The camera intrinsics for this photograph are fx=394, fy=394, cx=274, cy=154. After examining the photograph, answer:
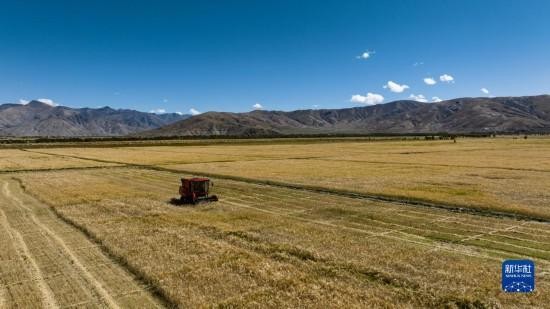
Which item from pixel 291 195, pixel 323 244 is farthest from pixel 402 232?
pixel 291 195

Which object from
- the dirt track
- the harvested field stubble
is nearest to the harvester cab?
the harvested field stubble

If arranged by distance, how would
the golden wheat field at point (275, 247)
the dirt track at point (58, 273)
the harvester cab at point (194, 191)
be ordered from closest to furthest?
1. the dirt track at point (58, 273)
2. the golden wheat field at point (275, 247)
3. the harvester cab at point (194, 191)

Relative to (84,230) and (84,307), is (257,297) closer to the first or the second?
(84,307)

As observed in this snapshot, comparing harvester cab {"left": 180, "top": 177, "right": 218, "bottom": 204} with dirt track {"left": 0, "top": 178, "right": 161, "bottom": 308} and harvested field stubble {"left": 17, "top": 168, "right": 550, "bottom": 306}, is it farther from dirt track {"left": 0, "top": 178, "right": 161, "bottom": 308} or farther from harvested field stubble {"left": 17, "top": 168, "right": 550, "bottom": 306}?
dirt track {"left": 0, "top": 178, "right": 161, "bottom": 308}

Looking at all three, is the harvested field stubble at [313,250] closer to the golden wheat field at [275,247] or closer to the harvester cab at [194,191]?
the golden wheat field at [275,247]

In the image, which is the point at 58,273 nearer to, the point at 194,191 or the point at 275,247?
the point at 275,247

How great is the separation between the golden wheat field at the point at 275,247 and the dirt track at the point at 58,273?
66 mm

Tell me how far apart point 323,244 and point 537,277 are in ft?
28.4

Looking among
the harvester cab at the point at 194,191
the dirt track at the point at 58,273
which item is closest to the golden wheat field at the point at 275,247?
the dirt track at the point at 58,273

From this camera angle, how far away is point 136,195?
34.4 m

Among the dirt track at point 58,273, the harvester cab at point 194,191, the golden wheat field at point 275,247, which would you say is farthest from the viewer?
the harvester cab at point 194,191

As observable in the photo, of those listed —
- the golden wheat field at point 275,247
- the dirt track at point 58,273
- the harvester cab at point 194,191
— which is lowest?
the dirt track at point 58,273

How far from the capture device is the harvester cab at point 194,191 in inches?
1201

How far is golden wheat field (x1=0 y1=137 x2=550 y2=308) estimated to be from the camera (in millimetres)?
13406
